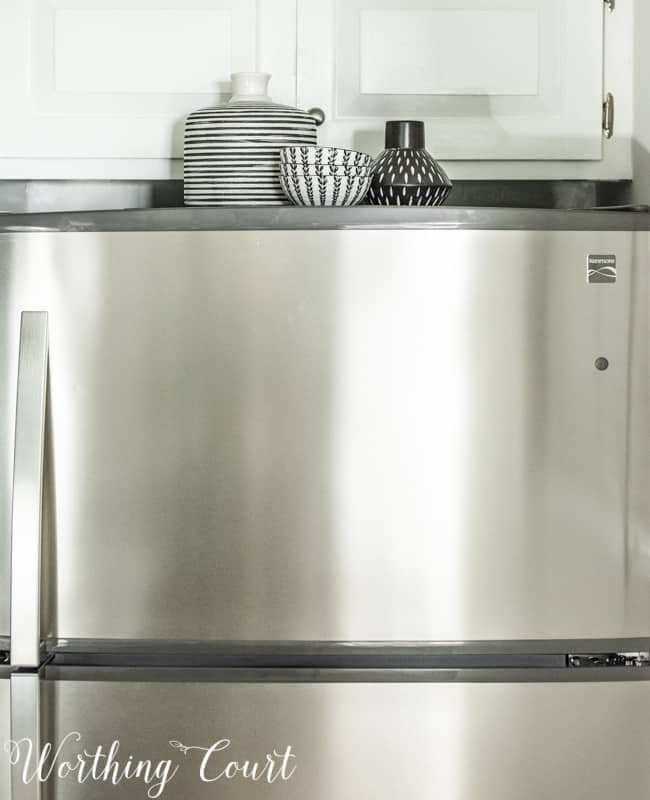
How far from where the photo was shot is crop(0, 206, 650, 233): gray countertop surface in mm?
1020

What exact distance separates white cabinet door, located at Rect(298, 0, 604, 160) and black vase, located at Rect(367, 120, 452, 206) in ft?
0.70

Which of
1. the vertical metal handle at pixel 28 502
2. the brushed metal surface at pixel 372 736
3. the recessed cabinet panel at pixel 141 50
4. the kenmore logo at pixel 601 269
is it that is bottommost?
the brushed metal surface at pixel 372 736

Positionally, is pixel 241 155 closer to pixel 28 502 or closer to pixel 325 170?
pixel 325 170

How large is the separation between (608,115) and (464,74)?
23 centimetres

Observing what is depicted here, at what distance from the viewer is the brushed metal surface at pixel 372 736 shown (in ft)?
3.34

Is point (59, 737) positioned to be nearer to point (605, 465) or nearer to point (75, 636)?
point (75, 636)

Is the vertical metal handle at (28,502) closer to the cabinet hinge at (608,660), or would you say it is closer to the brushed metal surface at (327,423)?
the brushed metal surface at (327,423)

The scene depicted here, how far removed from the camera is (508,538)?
40.7 inches

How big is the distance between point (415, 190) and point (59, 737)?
791 mm

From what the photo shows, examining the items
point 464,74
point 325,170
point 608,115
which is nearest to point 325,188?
point 325,170

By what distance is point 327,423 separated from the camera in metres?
1.03

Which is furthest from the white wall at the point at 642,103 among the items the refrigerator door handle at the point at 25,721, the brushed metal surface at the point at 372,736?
the refrigerator door handle at the point at 25,721

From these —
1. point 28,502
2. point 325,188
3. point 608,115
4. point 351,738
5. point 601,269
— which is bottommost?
point 351,738

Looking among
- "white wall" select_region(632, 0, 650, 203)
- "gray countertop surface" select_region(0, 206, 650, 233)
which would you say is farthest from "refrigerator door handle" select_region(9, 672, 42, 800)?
"white wall" select_region(632, 0, 650, 203)
